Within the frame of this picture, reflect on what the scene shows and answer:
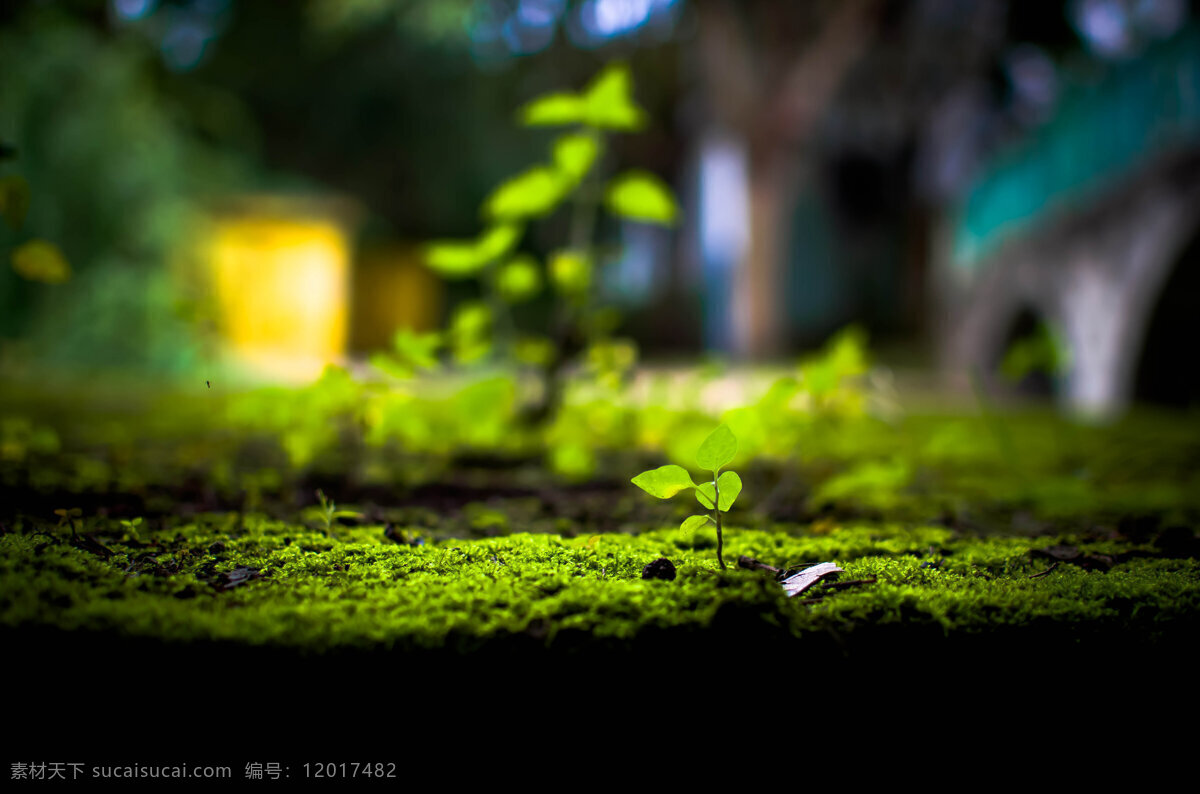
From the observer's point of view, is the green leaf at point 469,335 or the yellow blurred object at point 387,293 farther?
the yellow blurred object at point 387,293

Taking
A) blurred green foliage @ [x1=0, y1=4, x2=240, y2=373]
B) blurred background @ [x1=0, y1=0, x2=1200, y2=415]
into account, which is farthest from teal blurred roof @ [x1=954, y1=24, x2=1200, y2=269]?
blurred green foliage @ [x1=0, y1=4, x2=240, y2=373]

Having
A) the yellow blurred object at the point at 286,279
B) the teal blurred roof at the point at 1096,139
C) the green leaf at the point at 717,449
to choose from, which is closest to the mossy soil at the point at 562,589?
the green leaf at the point at 717,449

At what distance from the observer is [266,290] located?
9547 mm

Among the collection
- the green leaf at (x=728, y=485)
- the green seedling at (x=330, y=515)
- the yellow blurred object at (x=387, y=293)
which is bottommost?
the green seedling at (x=330, y=515)

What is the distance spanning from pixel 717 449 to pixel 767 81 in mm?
8541

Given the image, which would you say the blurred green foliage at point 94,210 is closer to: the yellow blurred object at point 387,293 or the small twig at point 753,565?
the small twig at point 753,565

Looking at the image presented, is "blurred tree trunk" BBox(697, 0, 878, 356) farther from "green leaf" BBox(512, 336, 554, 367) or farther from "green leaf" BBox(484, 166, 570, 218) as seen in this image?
"green leaf" BBox(484, 166, 570, 218)

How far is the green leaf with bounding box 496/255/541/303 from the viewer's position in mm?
1402

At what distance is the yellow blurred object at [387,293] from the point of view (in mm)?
13227

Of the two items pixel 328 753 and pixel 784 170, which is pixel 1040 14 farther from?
pixel 328 753

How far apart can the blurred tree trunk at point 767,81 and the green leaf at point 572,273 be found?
7530mm

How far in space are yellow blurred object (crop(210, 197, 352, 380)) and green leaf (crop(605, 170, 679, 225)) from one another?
8.68 metres

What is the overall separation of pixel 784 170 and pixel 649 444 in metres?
7.78

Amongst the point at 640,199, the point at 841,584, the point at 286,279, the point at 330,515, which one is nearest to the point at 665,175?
the point at 286,279
